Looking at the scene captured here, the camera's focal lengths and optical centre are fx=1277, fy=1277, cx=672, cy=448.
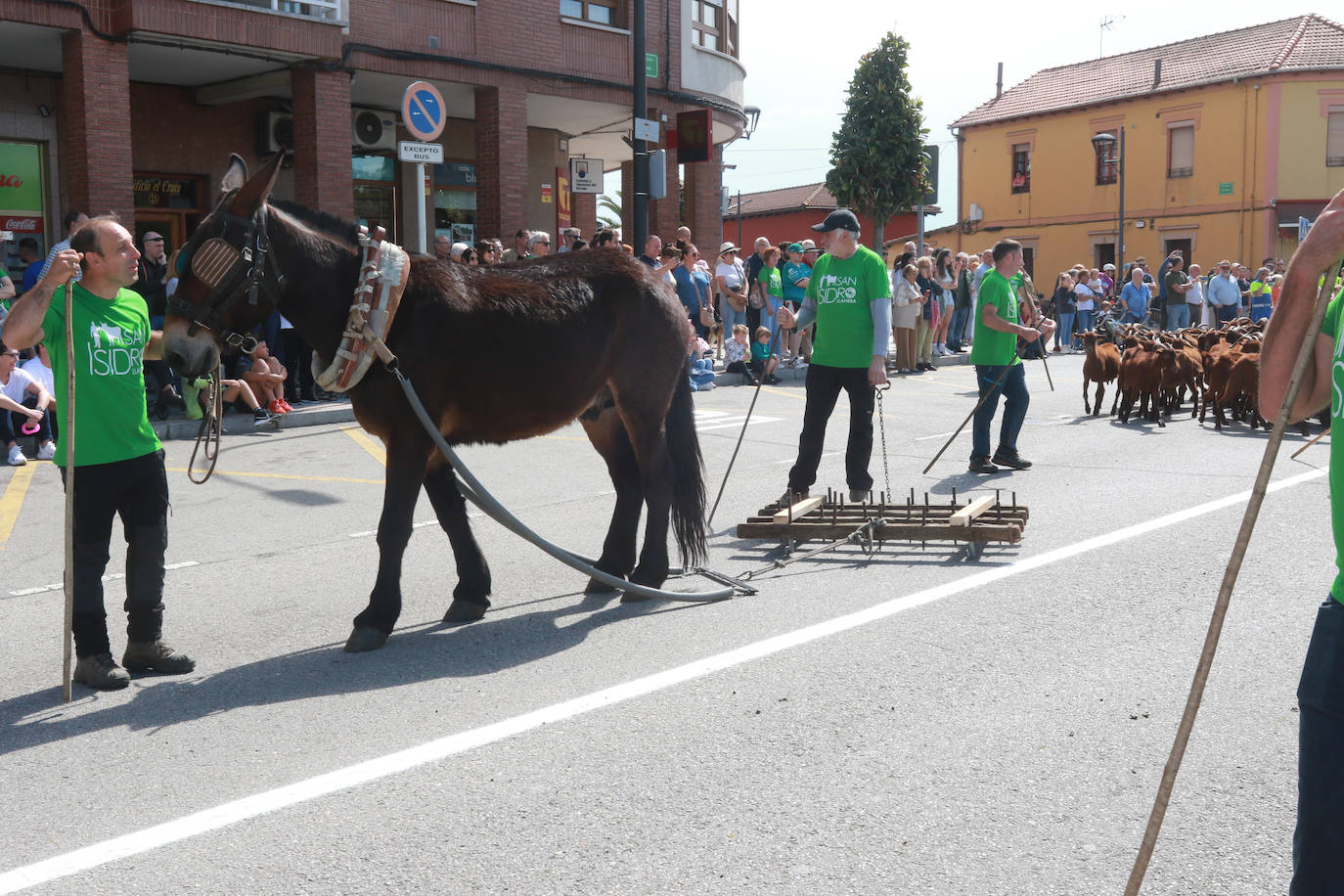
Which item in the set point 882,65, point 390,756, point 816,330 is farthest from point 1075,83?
point 390,756

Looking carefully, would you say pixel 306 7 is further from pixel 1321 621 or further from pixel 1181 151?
pixel 1181 151

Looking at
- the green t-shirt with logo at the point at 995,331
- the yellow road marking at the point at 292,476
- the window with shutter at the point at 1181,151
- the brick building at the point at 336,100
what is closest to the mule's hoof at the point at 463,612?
the yellow road marking at the point at 292,476

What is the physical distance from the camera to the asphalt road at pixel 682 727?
3561 mm

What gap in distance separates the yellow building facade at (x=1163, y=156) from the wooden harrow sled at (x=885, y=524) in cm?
4139

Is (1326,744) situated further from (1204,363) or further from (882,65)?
(882,65)

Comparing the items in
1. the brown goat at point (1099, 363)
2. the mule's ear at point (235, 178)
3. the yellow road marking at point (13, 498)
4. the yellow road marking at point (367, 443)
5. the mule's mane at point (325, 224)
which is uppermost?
the mule's ear at point (235, 178)

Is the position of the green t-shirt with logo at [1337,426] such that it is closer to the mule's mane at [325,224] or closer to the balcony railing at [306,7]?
the mule's mane at [325,224]

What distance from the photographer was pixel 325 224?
18.9 ft

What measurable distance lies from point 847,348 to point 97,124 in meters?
11.9

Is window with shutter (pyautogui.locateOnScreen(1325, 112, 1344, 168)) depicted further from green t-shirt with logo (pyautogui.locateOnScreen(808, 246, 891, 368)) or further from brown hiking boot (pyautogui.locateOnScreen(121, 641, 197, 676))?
brown hiking boot (pyautogui.locateOnScreen(121, 641, 197, 676))

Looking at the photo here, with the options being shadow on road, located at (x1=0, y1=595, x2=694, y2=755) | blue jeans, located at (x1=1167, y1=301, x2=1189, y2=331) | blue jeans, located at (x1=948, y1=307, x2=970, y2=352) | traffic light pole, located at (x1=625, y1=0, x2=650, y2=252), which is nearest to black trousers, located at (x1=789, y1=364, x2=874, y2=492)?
shadow on road, located at (x1=0, y1=595, x2=694, y2=755)

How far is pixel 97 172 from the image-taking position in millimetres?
16422

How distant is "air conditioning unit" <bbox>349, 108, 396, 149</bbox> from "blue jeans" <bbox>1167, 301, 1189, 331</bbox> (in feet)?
54.2

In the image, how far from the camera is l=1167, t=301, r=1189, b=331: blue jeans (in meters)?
27.2
